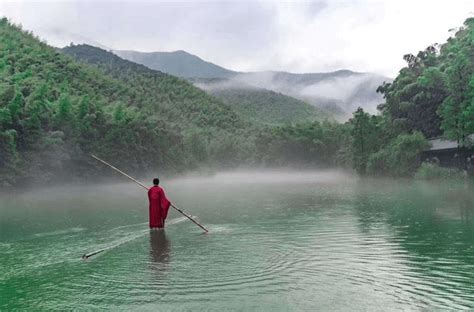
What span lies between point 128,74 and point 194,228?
10521 cm

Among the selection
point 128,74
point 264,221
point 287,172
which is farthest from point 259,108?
point 264,221

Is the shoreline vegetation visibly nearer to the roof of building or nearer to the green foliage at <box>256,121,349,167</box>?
the green foliage at <box>256,121,349,167</box>

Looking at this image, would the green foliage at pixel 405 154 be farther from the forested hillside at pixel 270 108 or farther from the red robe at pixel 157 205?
the forested hillside at pixel 270 108

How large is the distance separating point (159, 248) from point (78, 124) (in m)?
40.7

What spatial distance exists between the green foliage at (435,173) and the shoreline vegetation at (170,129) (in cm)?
9

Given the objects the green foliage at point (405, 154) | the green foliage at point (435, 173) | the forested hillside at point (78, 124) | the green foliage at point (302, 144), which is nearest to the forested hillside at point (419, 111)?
the green foliage at point (405, 154)

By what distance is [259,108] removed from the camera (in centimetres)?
14312

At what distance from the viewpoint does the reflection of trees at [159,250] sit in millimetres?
11414

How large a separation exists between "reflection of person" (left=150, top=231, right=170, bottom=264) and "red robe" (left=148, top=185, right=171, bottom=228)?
35 centimetres

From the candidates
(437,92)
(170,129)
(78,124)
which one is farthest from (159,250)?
(170,129)

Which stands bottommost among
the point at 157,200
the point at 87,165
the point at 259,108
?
the point at 157,200

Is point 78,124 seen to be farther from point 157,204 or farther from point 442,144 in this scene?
point 157,204

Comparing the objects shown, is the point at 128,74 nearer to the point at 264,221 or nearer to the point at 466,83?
the point at 466,83

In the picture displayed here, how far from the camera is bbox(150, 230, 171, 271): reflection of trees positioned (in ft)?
37.4
